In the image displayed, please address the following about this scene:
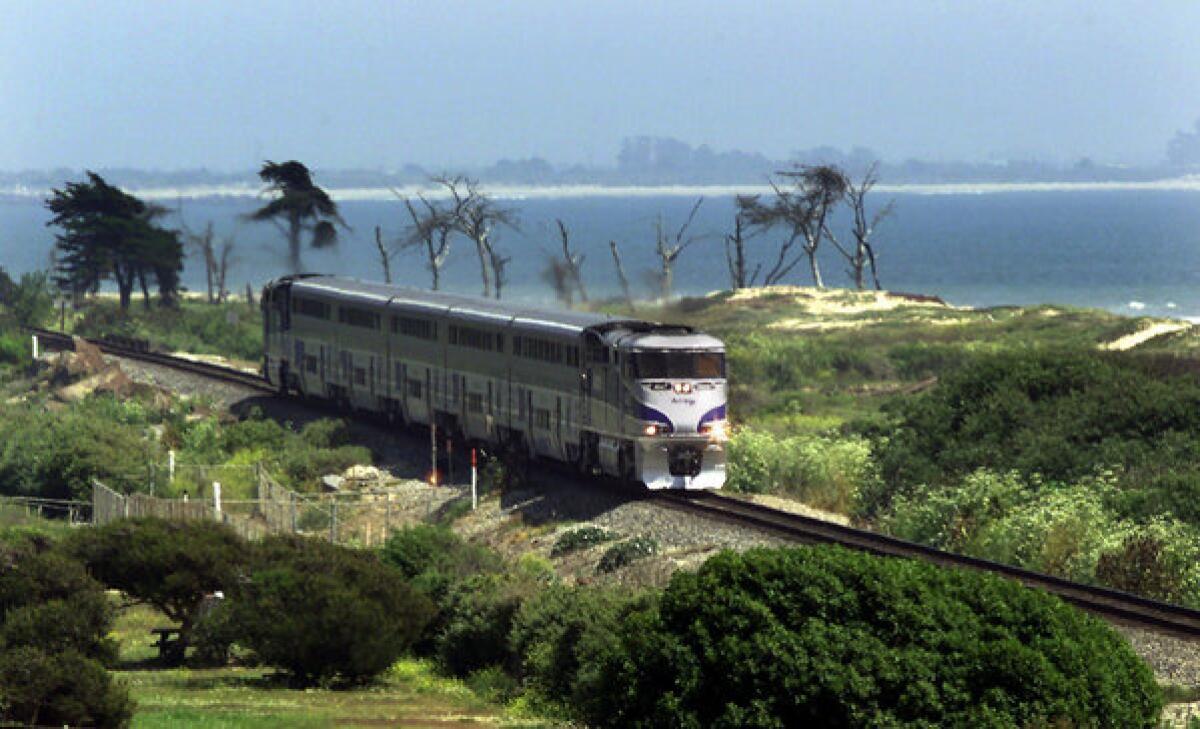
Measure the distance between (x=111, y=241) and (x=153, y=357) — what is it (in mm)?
30219

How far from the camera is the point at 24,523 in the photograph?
47844 millimetres

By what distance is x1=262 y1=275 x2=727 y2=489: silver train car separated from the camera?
40.7 metres

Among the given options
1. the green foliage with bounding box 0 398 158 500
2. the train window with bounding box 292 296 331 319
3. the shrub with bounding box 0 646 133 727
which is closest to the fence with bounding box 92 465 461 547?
the green foliage with bounding box 0 398 158 500

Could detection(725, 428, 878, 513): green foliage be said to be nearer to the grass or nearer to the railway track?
the railway track

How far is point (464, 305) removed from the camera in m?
51.2

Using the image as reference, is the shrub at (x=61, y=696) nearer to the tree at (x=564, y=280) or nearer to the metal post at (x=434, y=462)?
the metal post at (x=434, y=462)

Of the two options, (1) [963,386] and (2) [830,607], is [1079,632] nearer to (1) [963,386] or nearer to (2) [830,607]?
(2) [830,607]

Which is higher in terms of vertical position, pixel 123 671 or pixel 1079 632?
pixel 1079 632

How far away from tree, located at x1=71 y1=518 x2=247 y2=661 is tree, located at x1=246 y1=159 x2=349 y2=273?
234ft

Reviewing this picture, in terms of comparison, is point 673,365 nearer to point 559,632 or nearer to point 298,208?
point 559,632

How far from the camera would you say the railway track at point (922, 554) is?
28.3 m

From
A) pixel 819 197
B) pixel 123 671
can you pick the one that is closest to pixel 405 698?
pixel 123 671

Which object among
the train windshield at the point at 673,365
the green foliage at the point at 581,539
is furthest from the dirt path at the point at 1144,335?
the green foliage at the point at 581,539

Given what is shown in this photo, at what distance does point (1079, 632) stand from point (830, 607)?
8.85 feet
